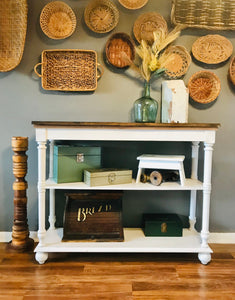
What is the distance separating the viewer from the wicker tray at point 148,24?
81.7 inches

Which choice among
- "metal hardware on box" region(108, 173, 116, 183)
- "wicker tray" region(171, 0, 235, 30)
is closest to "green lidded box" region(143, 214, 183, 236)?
"metal hardware on box" region(108, 173, 116, 183)

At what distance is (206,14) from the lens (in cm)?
209

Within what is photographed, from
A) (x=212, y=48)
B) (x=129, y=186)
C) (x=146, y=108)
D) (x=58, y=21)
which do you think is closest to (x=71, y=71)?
(x=58, y=21)

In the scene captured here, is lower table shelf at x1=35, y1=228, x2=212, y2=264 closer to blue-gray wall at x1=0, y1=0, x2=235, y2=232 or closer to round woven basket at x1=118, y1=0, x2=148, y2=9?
blue-gray wall at x1=0, y1=0, x2=235, y2=232

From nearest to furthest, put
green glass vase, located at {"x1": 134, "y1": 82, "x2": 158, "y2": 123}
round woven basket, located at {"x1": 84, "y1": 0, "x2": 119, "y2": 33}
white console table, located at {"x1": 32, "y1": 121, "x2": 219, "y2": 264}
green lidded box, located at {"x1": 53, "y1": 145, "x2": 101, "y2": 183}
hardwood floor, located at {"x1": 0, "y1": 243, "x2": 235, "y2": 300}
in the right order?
hardwood floor, located at {"x1": 0, "y1": 243, "x2": 235, "y2": 300} → white console table, located at {"x1": 32, "y1": 121, "x2": 219, "y2": 264} → green lidded box, located at {"x1": 53, "y1": 145, "x2": 101, "y2": 183} → green glass vase, located at {"x1": 134, "y1": 82, "x2": 158, "y2": 123} → round woven basket, located at {"x1": 84, "y1": 0, "x2": 119, "y2": 33}

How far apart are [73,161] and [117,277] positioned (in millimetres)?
785

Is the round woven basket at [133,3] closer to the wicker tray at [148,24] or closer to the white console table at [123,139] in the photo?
the wicker tray at [148,24]

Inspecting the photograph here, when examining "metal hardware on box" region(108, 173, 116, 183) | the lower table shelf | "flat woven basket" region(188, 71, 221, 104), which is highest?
"flat woven basket" region(188, 71, 221, 104)

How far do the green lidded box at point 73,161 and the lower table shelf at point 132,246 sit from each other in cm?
42

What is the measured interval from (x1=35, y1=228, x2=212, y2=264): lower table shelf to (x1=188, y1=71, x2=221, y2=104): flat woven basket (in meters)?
1.05

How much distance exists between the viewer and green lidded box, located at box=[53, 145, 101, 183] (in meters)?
1.85

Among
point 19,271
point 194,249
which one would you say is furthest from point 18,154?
point 194,249

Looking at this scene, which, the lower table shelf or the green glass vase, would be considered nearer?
the lower table shelf

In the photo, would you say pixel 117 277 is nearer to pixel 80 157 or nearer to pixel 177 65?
pixel 80 157
